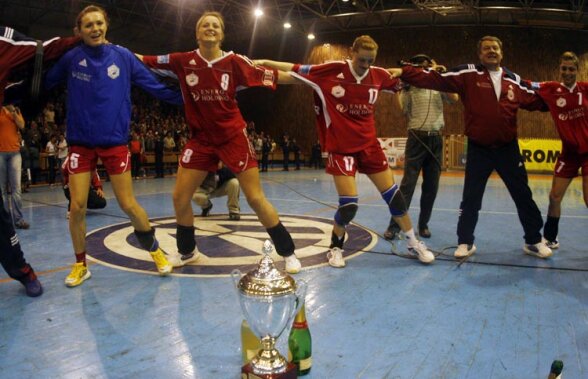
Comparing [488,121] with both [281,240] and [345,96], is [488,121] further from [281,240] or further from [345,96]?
[281,240]

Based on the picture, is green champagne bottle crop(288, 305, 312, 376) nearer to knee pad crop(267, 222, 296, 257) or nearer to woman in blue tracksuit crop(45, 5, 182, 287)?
knee pad crop(267, 222, 296, 257)

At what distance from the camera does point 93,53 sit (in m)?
3.37

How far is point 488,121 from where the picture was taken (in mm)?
4129

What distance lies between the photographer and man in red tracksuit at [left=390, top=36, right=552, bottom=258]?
4.12 m

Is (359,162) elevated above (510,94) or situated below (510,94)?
below

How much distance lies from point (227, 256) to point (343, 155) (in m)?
1.39

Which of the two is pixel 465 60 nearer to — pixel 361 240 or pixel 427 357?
pixel 361 240

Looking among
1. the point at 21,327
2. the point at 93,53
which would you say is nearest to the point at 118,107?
the point at 93,53

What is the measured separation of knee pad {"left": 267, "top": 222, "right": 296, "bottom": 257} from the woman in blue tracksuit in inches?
41.5

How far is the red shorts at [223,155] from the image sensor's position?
3686 millimetres

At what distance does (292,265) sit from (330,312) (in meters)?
0.93

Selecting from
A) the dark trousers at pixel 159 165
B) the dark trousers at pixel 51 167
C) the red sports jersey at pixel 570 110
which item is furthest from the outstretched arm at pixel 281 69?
the dark trousers at pixel 159 165

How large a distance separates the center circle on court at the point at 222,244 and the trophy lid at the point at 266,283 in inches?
74.8

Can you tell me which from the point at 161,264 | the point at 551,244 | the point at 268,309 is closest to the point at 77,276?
the point at 161,264
